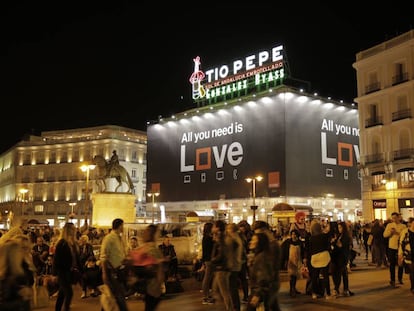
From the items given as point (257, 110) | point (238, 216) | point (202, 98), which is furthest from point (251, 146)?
point (202, 98)

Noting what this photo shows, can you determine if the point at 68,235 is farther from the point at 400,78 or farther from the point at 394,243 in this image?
the point at 400,78

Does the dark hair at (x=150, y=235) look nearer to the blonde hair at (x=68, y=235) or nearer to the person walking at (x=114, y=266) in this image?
the person walking at (x=114, y=266)

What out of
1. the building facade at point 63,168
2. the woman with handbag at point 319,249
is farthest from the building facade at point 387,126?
the building facade at point 63,168

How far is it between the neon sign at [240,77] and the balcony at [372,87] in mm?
10390

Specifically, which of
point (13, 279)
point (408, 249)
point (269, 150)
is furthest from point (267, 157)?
point (13, 279)

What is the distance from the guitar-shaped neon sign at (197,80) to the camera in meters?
59.8

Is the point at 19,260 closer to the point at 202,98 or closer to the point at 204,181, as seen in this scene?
the point at 204,181

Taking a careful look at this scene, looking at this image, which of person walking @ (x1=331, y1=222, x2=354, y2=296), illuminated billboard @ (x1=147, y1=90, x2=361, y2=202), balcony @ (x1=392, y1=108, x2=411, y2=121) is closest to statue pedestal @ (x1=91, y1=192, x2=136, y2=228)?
person walking @ (x1=331, y1=222, x2=354, y2=296)

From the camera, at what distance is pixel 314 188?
49.2 m

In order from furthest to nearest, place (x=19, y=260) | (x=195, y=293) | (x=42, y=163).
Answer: (x=42, y=163), (x=195, y=293), (x=19, y=260)

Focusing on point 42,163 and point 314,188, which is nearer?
point 314,188

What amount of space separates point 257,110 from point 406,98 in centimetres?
1579

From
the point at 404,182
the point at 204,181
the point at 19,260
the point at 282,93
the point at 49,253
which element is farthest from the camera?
the point at 204,181

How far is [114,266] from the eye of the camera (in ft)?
25.3
